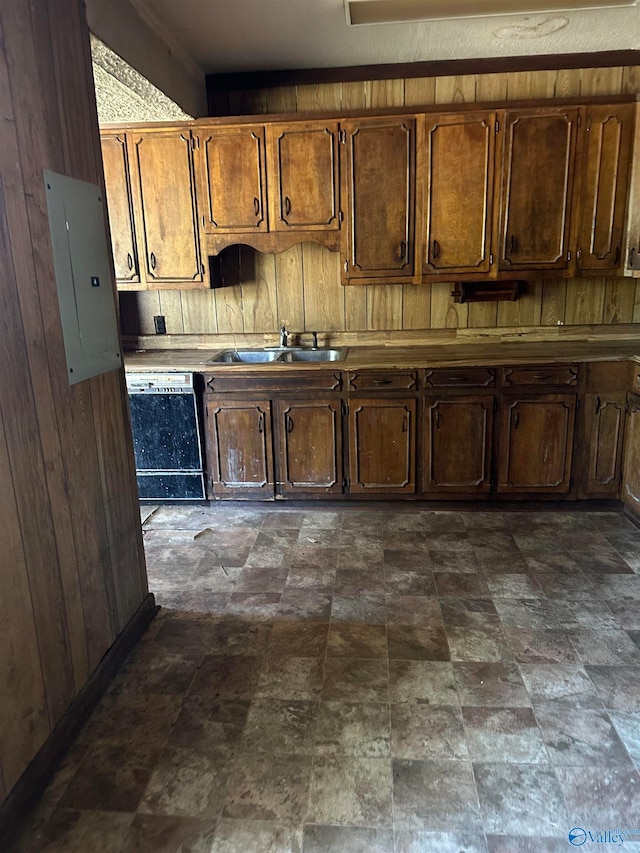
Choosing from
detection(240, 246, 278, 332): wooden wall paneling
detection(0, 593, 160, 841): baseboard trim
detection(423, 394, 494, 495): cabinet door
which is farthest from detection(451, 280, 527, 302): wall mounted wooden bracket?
detection(0, 593, 160, 841): baseboard trim

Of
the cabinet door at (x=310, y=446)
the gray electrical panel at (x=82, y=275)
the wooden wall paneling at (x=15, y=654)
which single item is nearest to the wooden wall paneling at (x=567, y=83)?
the cabinet door at (x=310, y=446)

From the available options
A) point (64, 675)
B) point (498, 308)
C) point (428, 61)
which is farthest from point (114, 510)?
point (428, 61)

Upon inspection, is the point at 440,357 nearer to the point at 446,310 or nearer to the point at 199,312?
the point at 446,310

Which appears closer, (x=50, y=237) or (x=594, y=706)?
(x=50, y=237)

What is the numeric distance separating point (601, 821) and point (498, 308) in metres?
2.91

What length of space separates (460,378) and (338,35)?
1.93m

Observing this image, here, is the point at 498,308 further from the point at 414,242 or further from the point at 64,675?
the point at 64,675

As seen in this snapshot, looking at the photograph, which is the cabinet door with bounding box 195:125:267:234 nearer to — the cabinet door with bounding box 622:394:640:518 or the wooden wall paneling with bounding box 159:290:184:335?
the wooden wall paneling with bounding box 159:290:184:335

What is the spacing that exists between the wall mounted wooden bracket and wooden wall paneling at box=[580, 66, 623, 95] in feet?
3.79

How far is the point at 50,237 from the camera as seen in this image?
1.76m

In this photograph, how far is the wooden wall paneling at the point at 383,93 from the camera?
3543 millimetres

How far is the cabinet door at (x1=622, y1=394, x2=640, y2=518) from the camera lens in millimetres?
3225

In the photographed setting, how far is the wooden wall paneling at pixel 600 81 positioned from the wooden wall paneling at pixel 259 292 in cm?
212

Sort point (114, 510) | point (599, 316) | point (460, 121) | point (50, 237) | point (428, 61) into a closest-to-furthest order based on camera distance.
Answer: point (50, 237) → point (114, 510) → point (460, 121) → point (428, 61) → point (599, 316)
